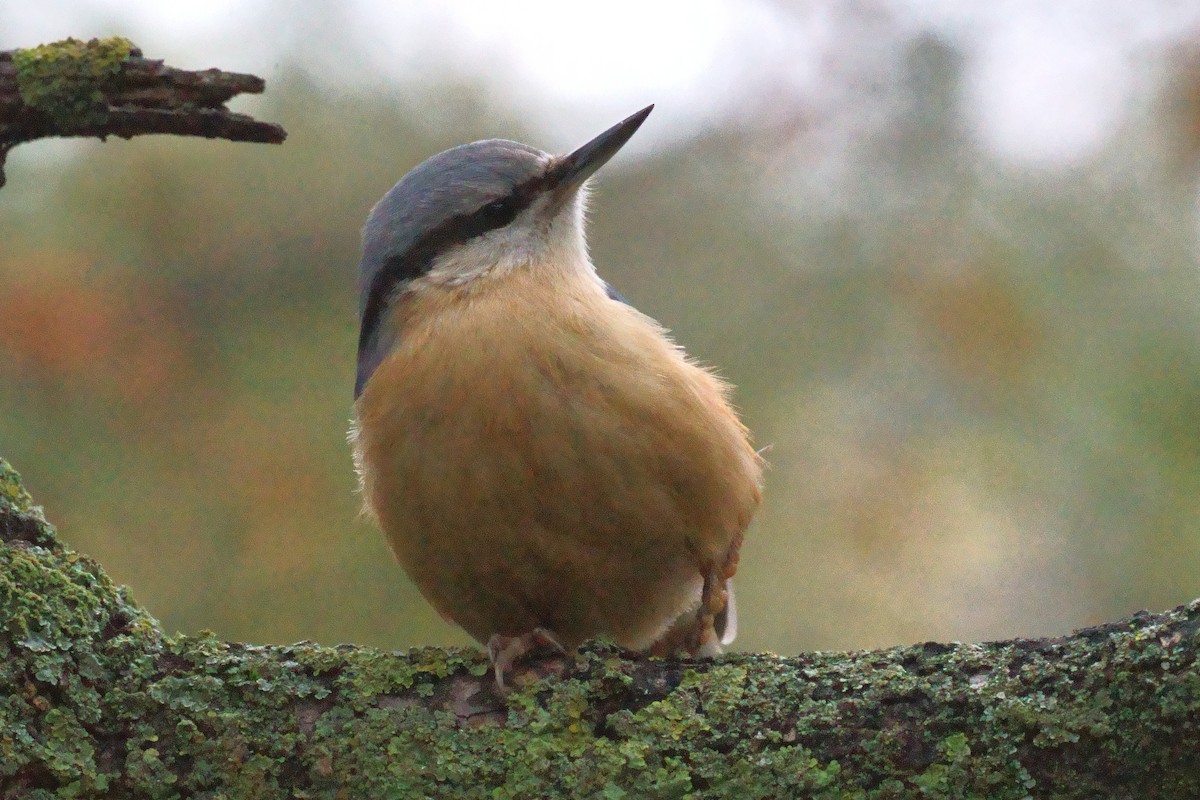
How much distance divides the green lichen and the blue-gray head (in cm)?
75

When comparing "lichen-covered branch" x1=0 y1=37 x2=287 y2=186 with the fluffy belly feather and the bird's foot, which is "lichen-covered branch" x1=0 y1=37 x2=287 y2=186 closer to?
the fluffy belly feather

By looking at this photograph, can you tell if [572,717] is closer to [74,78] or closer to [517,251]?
[517,251]

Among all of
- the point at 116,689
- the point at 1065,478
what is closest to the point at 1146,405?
the point at 1065,478

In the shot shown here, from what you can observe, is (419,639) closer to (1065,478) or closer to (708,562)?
(708,562)

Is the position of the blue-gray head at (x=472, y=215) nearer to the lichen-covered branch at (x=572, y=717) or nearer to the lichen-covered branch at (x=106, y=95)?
the lichen-covered branch at (x=106, y=95)

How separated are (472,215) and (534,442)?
75 centimetres

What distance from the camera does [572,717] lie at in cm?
200

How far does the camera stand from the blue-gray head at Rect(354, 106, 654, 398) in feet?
9.62

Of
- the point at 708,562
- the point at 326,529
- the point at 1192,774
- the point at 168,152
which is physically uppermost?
the point at 168,152

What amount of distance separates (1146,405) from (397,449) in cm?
233

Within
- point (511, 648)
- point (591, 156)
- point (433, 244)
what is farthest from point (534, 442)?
point (591, 156)

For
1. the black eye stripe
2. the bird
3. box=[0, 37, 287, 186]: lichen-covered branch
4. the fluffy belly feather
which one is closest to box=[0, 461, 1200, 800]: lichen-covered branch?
the bird

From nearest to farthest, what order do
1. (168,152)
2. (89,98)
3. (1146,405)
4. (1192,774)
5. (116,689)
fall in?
(1192,774) < (116,689) < (89,98) < (1146,405) < (168,152)

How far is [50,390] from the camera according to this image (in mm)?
3799
